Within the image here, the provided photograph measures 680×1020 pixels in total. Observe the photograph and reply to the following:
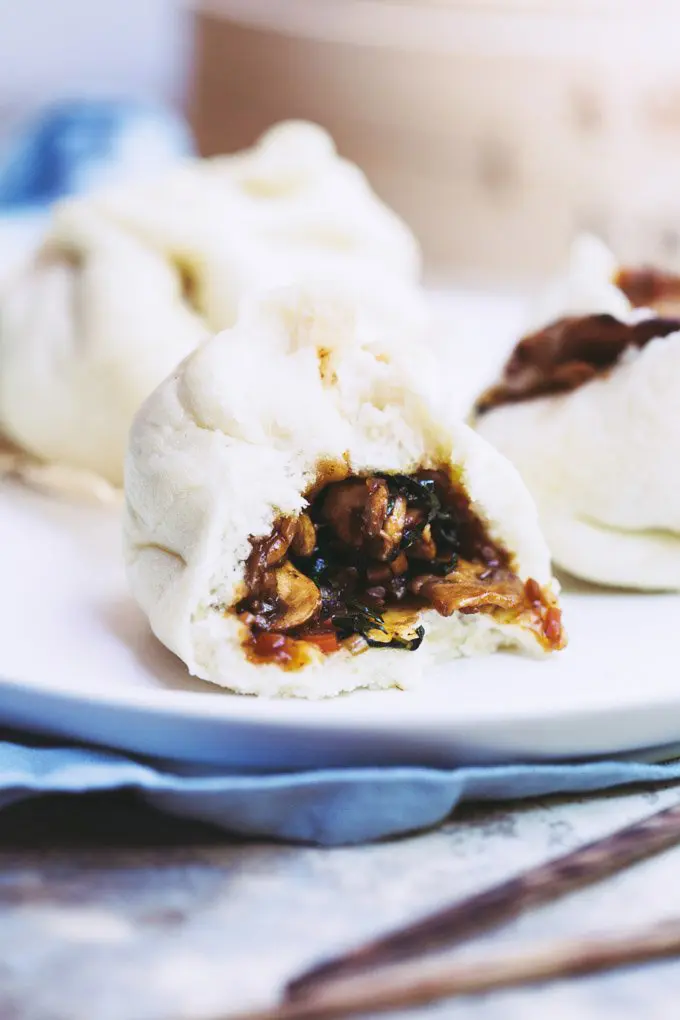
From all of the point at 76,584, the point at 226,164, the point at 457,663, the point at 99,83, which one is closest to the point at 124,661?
the point at 76,584

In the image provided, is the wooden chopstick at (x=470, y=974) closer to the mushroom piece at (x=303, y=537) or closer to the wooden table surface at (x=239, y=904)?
the wooden table surface at (x=239, y=904)

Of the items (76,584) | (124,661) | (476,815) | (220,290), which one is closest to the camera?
(476,815)

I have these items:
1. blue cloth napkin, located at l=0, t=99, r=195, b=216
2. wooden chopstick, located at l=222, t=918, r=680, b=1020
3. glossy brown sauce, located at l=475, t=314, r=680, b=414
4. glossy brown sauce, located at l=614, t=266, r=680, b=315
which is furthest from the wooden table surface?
→ blue cloth napkin, located at l=0, t=99, r=195, b=216

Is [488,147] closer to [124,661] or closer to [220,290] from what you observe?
[220,290]

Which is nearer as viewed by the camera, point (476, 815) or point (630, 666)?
point (476, 815)

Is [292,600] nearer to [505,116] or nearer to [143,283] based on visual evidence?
[143,283]

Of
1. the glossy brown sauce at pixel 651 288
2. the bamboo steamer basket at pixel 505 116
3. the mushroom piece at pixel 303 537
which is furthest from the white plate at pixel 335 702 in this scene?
the bamboo steamer basket at pixel 505 116
